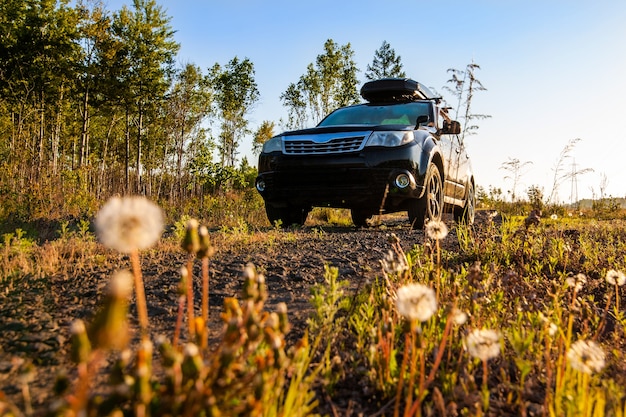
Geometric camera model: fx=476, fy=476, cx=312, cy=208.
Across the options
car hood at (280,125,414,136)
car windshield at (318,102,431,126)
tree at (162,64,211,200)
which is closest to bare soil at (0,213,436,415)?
car hood at (280,125,414,136)

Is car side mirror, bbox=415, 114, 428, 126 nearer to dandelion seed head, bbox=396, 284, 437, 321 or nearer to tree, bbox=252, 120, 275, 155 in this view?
dandelion seed head, bbox=396, 284, 437, 321

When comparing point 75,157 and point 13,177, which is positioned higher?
point 75,157

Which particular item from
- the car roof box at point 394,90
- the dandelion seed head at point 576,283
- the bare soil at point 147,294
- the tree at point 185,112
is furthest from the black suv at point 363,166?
the tree at point 185,112

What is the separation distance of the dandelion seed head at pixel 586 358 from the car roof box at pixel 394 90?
6.93 meters

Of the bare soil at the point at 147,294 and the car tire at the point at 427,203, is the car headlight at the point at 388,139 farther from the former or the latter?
the bare soil at the point at 147,294

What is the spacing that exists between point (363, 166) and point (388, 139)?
460mm

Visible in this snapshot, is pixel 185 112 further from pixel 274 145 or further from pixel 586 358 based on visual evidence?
pixel 586 358

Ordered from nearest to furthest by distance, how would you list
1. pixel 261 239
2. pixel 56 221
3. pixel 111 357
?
pixel 111 357, pixel 261 239, pixel 56 221

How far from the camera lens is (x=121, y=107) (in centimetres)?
2755

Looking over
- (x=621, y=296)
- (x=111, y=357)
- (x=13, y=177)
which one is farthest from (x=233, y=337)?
(x=13, y=177)

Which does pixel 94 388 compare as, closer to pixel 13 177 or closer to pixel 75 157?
pixel 13 177

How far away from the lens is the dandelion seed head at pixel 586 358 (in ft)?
4.25

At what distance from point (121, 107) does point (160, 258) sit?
2671 centimetres

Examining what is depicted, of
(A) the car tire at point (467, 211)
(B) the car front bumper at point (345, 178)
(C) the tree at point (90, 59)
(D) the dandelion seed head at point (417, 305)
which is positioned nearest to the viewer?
(D) the dandelion seed head at point (417, 305)
